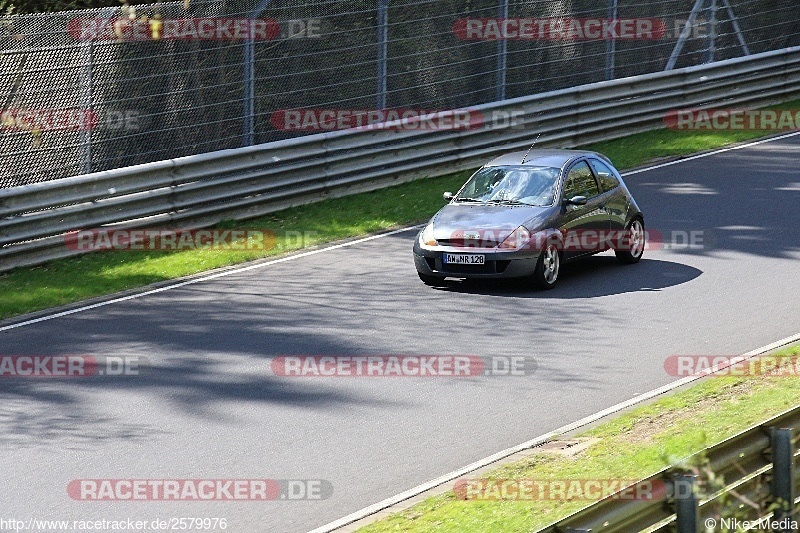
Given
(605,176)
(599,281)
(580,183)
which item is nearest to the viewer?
(599,281)

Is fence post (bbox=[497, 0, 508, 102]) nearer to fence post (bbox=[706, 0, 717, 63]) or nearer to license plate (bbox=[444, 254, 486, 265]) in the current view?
fence post (bbox=[706, 0, 717, 63])

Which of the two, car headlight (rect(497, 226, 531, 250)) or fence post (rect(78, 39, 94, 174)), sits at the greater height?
fence post (rect(78, 39, 94, 174))

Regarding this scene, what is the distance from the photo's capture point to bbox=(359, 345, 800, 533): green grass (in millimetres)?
→ 8781

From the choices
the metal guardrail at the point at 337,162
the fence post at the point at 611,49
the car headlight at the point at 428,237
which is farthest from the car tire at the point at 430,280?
the fence post at the point at 611,49

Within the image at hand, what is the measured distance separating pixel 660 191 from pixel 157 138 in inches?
293

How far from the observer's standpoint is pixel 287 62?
797 inches

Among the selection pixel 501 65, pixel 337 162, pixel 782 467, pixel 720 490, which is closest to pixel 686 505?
pixel 720 490

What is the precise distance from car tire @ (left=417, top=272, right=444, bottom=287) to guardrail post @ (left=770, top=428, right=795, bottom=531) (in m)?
8.49

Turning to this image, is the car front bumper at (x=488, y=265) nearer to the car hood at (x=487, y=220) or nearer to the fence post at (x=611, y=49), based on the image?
the car hood at (x=487, y=220)

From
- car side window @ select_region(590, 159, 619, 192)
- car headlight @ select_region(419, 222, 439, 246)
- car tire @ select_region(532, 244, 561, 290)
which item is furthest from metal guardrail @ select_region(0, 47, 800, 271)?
car tire @ select_region(532, 244, 561, 290)

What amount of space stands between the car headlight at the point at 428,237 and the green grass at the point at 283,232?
2.62 meters

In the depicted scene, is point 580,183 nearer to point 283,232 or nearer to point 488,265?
point 488,265

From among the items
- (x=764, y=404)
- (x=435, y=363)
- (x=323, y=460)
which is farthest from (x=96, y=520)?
(x=764, y=404)

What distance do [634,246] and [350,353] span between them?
5162mm
